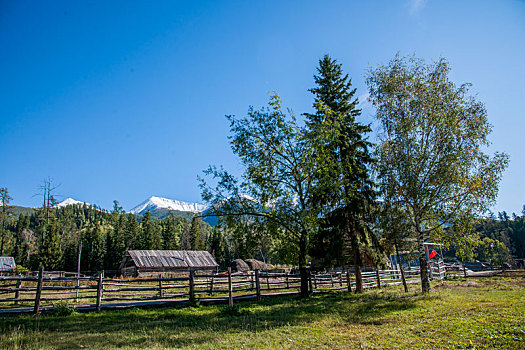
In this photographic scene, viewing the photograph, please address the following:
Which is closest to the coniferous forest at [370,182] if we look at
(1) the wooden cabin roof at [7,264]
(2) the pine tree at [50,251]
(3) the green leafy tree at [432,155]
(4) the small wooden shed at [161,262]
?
(3) the green leafy tree at [432,155]

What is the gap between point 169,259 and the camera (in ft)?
153

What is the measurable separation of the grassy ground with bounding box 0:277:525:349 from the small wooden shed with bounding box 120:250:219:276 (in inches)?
1289

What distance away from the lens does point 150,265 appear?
43.4 m

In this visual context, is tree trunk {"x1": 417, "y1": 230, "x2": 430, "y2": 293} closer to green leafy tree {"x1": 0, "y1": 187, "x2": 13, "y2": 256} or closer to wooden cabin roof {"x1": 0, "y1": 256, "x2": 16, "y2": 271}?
wooden cabin roof {"x1": 0, "y1": 256, "x2": 16, "y2": 271}

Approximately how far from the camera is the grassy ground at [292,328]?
7.69 metres

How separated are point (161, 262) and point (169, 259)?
1.61 meters

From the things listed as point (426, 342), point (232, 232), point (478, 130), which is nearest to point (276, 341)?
point (426, 342)

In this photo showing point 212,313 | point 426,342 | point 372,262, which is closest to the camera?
point 426,342

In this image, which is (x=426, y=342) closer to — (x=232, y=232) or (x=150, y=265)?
(x=232, y=232)

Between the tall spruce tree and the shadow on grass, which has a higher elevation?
the tall spruce tree

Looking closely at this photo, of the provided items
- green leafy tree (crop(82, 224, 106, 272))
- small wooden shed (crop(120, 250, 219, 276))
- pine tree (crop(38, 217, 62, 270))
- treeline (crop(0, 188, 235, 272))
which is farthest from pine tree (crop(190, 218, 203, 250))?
small wooden shed (crop(120, 250, 219, 276))

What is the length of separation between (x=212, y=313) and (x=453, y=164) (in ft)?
49.4

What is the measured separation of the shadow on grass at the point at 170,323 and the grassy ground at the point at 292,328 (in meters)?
0.02

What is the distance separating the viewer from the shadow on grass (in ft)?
27.0
